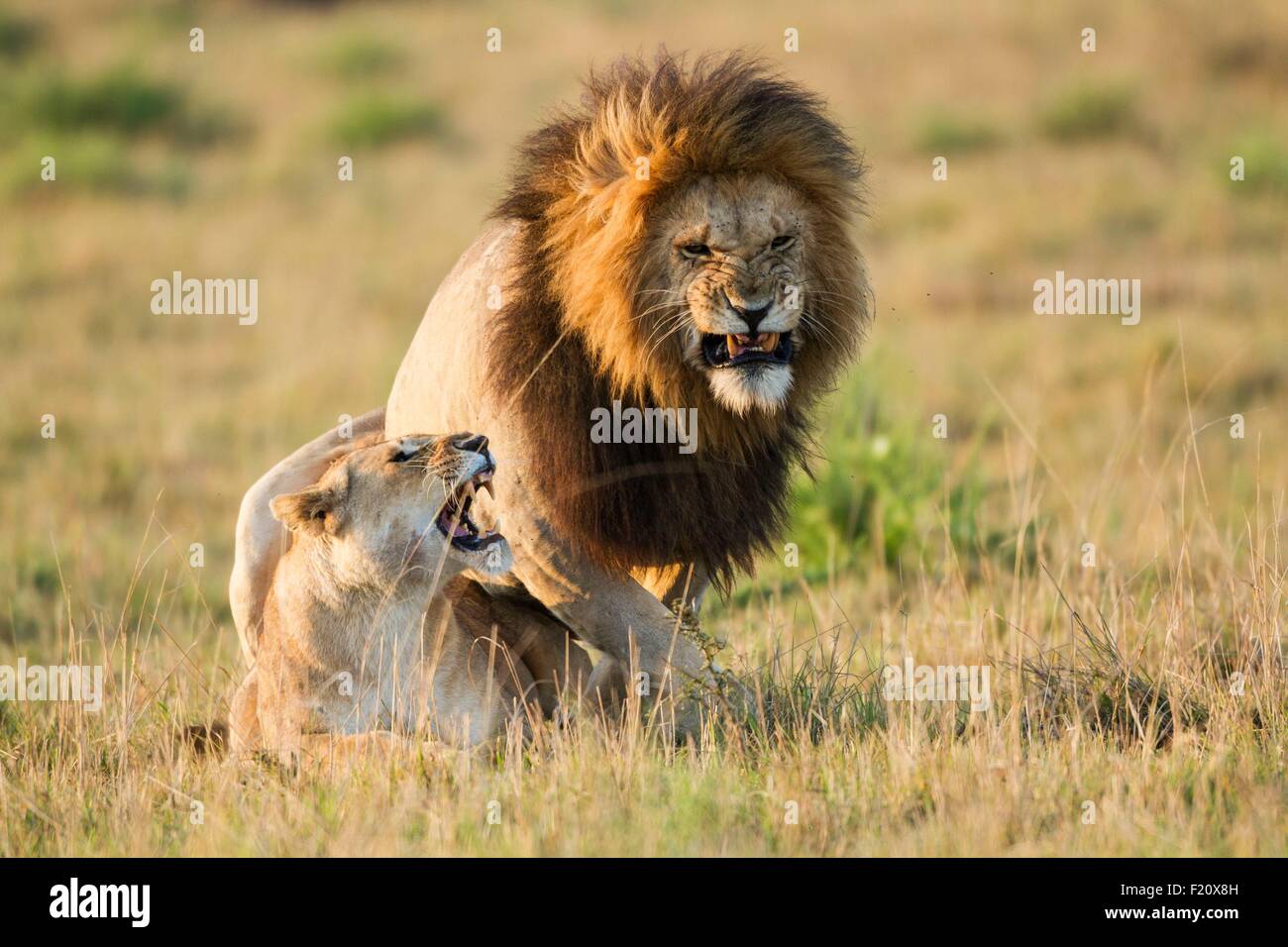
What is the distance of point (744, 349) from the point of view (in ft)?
17.8

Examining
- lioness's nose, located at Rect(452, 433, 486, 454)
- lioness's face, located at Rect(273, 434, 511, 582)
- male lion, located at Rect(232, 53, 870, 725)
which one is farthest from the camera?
lioness's face, located at Rect(273, 434, 511, 582)

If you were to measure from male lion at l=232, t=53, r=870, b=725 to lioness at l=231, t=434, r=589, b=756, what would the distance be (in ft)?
0.79

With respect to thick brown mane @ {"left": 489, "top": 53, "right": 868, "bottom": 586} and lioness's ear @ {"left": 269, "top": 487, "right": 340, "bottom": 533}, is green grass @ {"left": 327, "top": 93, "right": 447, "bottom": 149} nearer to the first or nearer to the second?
thick brown mane @ {"left": 489, "top": 53, "right": 868, "bottom": 586}

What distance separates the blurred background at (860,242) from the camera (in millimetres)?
9812

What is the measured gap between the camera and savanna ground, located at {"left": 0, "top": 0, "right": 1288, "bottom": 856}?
5262 millimetres

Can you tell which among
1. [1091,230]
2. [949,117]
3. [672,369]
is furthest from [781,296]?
[949,117]

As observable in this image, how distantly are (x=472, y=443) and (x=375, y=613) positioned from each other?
754 mm

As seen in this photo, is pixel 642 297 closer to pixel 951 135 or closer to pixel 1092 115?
pixel 951 135

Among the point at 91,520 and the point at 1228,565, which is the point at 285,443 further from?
the point at 1228,565

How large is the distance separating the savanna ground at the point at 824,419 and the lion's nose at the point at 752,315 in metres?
1.31

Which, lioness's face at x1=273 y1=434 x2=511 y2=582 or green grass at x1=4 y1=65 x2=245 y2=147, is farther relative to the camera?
green grass at x1=4 y1=65 x2=245 y2=147

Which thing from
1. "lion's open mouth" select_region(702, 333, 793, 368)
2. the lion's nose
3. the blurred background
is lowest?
"lion's open mouth" select_region(702, 333, 793, 368)

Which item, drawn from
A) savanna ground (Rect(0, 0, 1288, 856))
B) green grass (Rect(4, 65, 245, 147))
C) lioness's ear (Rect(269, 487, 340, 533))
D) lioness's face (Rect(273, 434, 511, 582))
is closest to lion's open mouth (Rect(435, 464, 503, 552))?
lioness's face (Rect(273, 434, 511, 582))

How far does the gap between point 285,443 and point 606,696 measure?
8090mm
